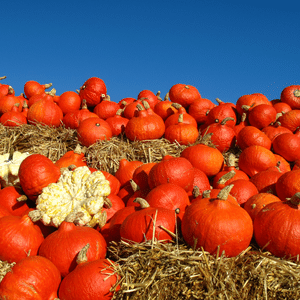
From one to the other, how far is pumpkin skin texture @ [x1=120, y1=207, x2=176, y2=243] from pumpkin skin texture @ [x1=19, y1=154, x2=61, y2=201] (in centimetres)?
117

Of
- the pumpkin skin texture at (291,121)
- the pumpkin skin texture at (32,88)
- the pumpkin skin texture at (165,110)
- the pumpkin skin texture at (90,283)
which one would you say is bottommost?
the pumpkin skin texture at (90,283)

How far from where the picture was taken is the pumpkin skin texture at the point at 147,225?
2305 mm

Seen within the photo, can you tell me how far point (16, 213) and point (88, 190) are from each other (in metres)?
0.88

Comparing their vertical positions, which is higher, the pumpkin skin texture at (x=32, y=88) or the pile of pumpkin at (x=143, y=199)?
the pumpkin skin texture at (x=32, y=88)

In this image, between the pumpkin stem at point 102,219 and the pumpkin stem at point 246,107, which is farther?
the pumpkin stem at point 246,107

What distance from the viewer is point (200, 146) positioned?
3.99 m

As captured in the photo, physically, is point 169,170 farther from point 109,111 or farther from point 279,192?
point 109,111

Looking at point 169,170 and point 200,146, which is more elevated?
point 200,146

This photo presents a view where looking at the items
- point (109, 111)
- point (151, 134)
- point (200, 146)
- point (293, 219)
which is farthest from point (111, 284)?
point (109, 111)

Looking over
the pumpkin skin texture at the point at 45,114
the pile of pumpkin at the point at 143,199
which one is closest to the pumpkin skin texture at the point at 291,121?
A: the pile of pumpkin at the point at 143,199

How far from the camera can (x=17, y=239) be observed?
2.51m

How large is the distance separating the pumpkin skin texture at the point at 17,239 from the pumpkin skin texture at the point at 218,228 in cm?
135

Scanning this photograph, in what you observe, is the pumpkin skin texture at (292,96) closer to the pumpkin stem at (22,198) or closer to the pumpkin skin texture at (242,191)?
the pumpkin skin texture at (242,191)

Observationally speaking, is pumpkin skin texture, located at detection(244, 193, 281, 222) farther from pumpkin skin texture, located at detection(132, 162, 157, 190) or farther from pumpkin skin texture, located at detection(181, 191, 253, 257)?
pumpkin skin texture, located at detection(132, 162, 157, 190)
